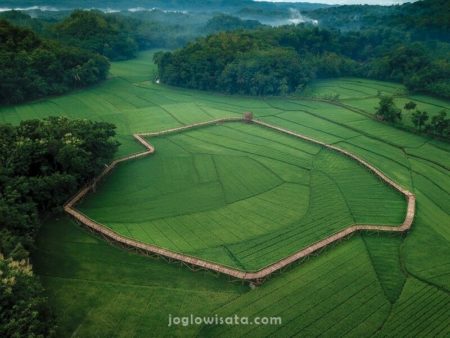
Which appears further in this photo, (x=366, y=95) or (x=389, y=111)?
(x=366, y=95)

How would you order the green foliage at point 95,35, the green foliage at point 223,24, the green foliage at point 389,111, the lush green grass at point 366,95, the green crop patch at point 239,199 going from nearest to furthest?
the green crop patch at point 239,199 < the green foliage at point 389,111 < the lush green grass at point 366,95 < the green foliage at point 95,35 < the green foliage at point 223,24

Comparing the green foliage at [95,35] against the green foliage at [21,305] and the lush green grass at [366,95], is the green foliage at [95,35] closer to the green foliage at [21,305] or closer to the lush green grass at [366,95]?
the lush green grass at [366,95]

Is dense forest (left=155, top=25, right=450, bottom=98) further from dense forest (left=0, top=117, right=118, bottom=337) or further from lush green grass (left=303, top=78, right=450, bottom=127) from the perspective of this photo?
dense forest (left=0, top=117, right=118, bottom=337)

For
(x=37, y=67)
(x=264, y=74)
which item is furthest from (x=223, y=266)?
(x=264, y=74)

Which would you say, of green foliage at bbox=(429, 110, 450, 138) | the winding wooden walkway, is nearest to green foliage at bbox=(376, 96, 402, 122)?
green foliage at bbox=(429, 110, 450, 138)

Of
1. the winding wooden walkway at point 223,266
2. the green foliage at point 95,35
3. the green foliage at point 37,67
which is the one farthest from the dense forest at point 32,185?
the green foliage at point 95,35

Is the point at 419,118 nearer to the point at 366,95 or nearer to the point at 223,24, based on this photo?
the point at 366,95

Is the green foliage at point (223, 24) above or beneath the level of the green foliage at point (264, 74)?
above
